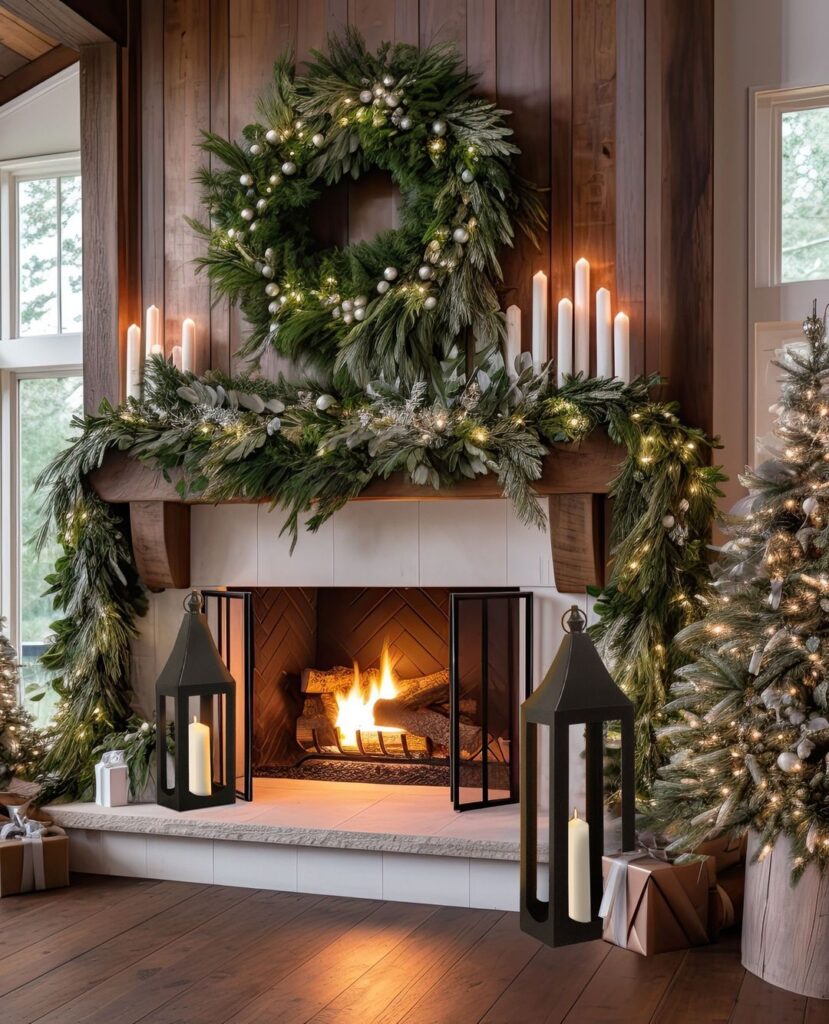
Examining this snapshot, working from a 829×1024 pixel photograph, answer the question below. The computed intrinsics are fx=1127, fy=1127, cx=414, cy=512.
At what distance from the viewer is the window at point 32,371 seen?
517 cm

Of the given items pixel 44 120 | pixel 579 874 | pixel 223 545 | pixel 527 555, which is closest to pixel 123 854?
pixel 223 545

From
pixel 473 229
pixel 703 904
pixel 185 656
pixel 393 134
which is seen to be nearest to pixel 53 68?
pixel 393 134

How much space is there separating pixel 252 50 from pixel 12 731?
2706 millimetres

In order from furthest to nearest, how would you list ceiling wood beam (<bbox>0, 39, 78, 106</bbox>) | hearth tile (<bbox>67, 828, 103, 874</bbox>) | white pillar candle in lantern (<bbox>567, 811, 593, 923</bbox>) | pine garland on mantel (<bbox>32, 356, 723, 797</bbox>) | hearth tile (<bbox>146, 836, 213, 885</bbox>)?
ceiling wood beam (<bbox>0, 39, 78, 106</bbox>) < hearth tile (<bbox>67, 828, 103, 874</bbox>) < hearth tile (<bbox>146, 836, 213, 885</bbox>) < pine garland on mantel (<bbox>32, 356, 723, 797</bbox>) < white pillar candle in lantern (<bbox>567, 811, 593, 923</bbox>)

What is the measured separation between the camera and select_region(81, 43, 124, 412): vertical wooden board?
433 cm

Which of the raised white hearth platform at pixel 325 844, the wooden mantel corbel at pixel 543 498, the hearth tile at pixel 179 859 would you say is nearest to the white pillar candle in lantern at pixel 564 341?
the wooden mantel corbel at pixel 543 498

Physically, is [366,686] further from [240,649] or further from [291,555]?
[291,555]

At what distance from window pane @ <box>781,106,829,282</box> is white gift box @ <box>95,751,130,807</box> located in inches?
117

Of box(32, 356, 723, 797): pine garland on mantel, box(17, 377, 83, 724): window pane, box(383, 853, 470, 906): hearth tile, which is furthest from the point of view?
box(17, 377, 83, 724): window pane

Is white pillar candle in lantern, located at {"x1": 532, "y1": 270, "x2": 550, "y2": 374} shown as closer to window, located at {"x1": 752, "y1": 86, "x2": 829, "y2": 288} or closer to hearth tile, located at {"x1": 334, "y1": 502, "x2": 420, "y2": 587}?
hearth tile, located at {"x1": 334, "y1": 502, "x2": 420, "y2": 587}

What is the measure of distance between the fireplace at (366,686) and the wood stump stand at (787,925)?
3.70 feet

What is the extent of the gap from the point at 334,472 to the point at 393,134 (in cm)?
119

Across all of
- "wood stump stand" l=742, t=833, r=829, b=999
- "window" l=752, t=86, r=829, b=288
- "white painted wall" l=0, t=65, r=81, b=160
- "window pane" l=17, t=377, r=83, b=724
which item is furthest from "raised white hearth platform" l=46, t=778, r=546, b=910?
"white painted wall" l=0, t=65, r=81, b=160

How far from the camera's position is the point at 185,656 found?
84.4 inches
